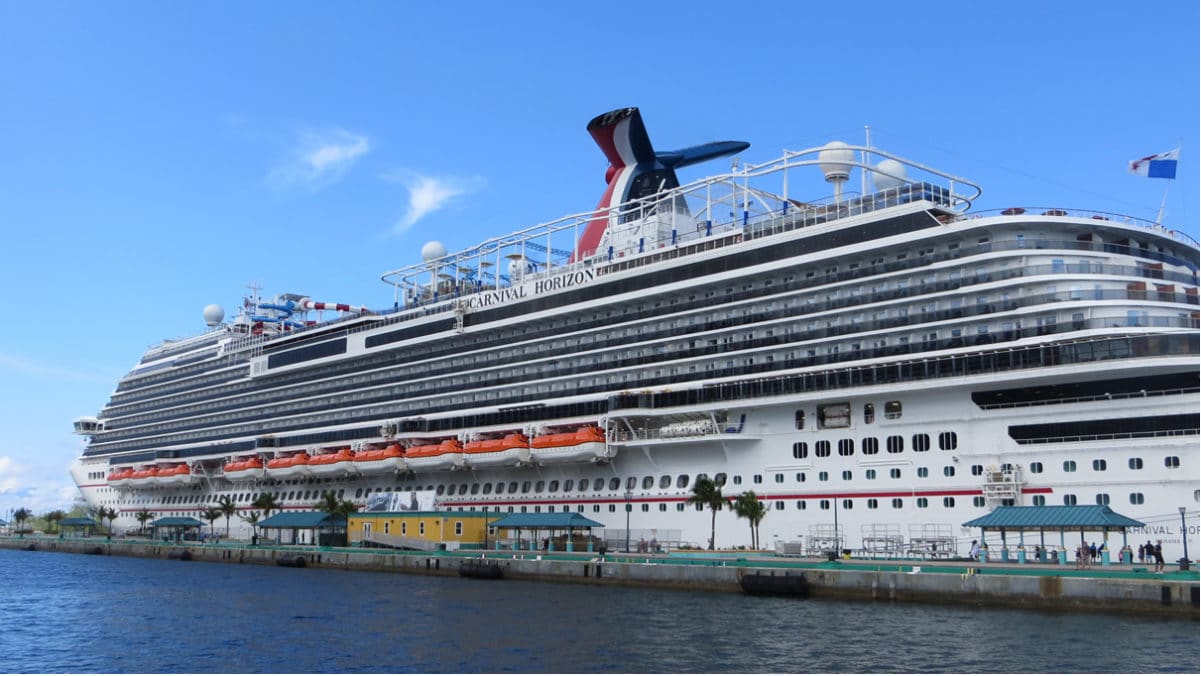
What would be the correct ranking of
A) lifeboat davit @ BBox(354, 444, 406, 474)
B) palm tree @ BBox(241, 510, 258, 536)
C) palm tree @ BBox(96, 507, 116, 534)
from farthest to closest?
palm tree @ BBox(96, 507, 116, 534) < palm tree @ BBox(241, 510, 258, 536) < lifeboat davit @ BBox(354, 444, 406, 474)

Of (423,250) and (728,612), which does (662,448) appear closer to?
(728,612)

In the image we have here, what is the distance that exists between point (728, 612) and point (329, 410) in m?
53.6

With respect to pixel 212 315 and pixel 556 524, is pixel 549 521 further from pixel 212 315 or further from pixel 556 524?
pixel 212 315

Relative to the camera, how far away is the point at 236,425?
99375 millimetres

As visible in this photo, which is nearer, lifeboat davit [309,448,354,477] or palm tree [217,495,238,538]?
lifeboat davit [309,448,354,477]

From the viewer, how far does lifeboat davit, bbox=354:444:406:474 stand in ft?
247

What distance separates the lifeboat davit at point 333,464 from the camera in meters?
80.3

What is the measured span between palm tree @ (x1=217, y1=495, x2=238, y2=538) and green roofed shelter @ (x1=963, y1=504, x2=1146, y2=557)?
65553mm

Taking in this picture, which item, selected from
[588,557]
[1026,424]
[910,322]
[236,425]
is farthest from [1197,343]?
[236,425]

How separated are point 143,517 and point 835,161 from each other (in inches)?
3002

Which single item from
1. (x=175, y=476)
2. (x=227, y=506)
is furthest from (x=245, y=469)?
(x=175, y=476)

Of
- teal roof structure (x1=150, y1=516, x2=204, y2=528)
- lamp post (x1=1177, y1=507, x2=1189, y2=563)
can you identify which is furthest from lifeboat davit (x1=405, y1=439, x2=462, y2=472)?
lamp post (x1=1177, y1=507, x2=1189, y2=563)

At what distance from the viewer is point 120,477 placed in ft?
364

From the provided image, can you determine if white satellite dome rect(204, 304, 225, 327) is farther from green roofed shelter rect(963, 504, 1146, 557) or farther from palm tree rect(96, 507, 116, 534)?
green roofed shelter rect(963, 504, 1146, 557)
